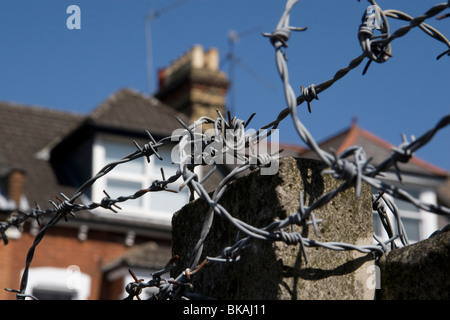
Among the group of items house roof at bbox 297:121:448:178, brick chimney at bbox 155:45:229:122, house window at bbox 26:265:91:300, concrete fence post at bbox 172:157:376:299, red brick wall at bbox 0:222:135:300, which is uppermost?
brick chimney at bbox 155:45:229:122

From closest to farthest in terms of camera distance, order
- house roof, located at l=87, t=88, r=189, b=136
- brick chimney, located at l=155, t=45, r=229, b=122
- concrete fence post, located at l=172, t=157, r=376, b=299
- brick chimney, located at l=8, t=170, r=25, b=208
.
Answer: concrete fence post, located at l=172, t=157, r=376, b=299 < brick chimney, located at l=8, t=170, r=25, b=208 < house roof, located at l=87, t=88, r=189, b=136 < brick chimney, located at l=155, t=45, r=229, b=122

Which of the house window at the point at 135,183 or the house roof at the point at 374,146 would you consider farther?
the house roof at the point at 374,146

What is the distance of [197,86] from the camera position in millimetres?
21750

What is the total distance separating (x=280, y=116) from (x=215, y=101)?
1969cm

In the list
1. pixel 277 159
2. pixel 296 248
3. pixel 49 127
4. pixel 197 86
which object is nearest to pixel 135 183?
pixel 49 127

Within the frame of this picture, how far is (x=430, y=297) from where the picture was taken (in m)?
1.78

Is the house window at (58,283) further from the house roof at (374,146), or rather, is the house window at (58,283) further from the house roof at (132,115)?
the house roof at (374,146)

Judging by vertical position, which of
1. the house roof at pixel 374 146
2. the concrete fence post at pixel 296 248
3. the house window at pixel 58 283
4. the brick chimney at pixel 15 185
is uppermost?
the house roof at pixel 374 146

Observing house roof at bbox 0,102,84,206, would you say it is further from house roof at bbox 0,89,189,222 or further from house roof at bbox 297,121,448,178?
house roof at bbox 297,121,448,178

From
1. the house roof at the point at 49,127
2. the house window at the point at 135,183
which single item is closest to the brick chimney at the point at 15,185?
the house roof at the point at 49,127

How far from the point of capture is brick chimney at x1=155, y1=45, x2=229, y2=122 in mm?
21656

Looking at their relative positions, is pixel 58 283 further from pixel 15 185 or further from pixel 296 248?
pixel 296 248

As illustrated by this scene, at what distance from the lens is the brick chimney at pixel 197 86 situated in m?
21.7

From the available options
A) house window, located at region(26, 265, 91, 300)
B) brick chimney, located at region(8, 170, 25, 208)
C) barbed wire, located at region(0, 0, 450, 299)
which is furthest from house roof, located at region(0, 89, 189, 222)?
barbed wire, located at region(0, 0, 450, 299)
